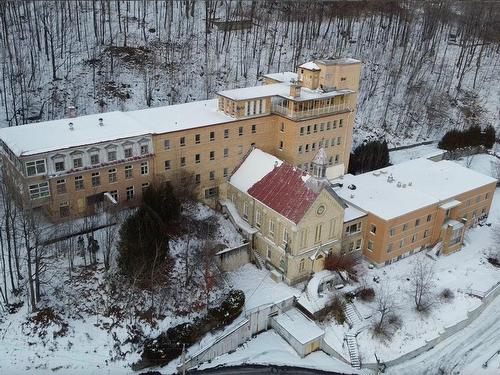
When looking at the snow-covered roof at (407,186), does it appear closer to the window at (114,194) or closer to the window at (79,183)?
the window at (114,194)

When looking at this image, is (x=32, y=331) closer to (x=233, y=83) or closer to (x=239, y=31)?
(x=233, y=83)

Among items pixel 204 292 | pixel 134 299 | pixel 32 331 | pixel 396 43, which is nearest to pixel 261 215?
pixel 204 292

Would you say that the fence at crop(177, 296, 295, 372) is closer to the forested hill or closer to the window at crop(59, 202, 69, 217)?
the window at crop(59, 202, 69, 217)

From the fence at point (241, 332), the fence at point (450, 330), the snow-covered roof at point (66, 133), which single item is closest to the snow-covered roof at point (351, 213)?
the fence at point (241, 332)

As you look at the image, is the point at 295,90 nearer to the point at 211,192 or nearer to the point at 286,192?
the point at 286,192

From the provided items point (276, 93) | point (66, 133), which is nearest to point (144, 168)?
point (66, 133)
